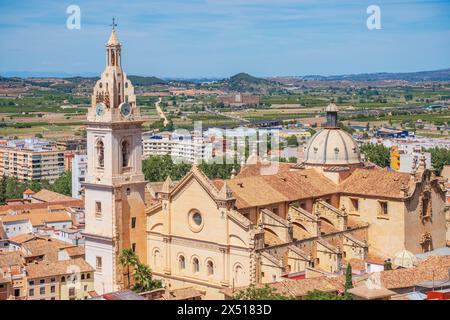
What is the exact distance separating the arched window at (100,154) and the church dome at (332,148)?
42.0 feet

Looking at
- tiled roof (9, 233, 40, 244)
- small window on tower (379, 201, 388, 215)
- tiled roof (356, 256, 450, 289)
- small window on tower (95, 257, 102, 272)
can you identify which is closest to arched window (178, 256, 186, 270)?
small window on tower (95, 257, 102, 272)

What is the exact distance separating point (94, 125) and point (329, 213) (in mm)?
13439

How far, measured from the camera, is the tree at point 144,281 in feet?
128

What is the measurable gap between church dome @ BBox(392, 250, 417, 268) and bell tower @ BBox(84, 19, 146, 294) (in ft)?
43.7

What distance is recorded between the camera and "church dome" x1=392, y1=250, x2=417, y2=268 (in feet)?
128

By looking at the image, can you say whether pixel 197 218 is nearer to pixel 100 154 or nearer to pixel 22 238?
pixel 100 154

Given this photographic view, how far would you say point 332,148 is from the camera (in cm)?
4659

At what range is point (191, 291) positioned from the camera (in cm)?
3691

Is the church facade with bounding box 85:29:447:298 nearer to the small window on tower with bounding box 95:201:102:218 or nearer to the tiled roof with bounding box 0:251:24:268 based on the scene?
the small window on tower with bounding box 95:201:102:218

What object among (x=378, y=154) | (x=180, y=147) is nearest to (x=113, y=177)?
(x=378, y=154)

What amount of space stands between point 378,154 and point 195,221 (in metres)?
52.8

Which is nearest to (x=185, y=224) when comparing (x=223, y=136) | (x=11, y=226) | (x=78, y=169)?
(x=11, y=226)

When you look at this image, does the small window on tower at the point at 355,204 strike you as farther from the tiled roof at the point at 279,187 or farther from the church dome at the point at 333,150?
the church dome at the point at 333,150
